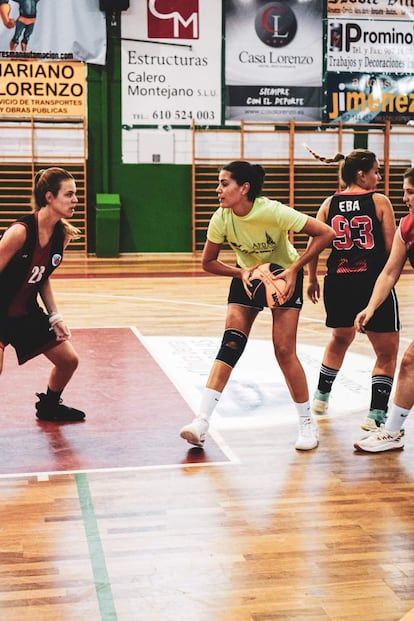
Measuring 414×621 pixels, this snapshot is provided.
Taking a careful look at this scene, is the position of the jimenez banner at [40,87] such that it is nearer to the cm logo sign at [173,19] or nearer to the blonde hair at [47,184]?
the cm logo sign at [173,19]

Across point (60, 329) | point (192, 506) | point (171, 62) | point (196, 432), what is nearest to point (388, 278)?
point (196, 432)

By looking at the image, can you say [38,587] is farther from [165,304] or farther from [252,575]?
[165,304]

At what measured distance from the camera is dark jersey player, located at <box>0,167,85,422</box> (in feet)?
15.6

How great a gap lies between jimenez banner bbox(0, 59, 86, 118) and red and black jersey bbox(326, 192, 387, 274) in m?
11.2

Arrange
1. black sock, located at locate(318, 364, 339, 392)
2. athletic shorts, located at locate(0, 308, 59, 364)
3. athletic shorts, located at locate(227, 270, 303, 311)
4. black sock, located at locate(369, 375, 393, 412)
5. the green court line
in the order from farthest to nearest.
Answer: black sock, located at locate(318, 364, 339, 392)
black sock, located at locate(369, 375, 393, 412)
athletic shorts, located at locate(0, 308, 59, 364)
athletic shorts, located at locate(227, 270, 303, 311)
the green court line

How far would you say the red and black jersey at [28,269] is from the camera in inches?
188

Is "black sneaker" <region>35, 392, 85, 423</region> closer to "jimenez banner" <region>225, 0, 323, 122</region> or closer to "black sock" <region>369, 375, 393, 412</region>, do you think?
"black sock" <region>369, 375, 393, 412</region>

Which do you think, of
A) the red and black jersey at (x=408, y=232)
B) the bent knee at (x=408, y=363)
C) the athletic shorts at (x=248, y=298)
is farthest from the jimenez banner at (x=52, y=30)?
the bent knee at (x=408, y=363)

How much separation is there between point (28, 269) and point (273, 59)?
1220 centimetres

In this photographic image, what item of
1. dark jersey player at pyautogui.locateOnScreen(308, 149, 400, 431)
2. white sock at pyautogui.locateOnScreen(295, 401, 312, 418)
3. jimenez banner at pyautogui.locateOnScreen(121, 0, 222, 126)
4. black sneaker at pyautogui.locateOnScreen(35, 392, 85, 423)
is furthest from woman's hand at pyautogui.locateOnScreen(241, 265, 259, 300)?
jimenez banner at pyautogui.locateOnScreen(121, 0, 222, 126)

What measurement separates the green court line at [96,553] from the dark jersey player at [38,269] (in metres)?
0.95

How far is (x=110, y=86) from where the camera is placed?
15.7 m

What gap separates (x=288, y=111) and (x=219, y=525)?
43.4 ft

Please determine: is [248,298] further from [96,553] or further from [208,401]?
[96,553]
